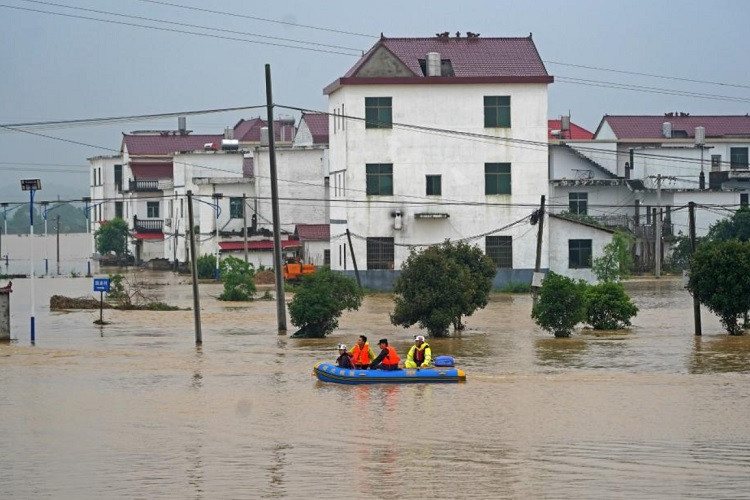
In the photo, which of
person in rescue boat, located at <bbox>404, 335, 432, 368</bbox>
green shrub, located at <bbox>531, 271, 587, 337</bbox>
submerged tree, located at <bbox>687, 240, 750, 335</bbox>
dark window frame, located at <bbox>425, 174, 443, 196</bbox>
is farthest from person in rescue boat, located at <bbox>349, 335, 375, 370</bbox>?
dark window frame, located at <bbox>425, 174, 443, 196</bbox>

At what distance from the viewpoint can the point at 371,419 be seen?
2519 centimetres

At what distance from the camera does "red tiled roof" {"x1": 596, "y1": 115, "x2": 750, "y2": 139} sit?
9494cm

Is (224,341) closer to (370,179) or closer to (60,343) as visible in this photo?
(60,343)

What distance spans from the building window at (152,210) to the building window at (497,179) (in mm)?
41723

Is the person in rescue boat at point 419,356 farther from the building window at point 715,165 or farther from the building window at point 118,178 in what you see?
the building window at point 118,178

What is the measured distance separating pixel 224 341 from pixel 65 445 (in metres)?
18.5

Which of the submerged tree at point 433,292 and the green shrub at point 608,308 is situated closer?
the submerged tree at point 433,292

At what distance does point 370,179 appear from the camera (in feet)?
208

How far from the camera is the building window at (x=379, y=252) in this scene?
210 feet

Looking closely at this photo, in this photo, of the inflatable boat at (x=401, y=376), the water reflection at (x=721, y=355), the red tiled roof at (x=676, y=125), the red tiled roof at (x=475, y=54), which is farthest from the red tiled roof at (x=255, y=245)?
the inflatable boat at (x=401, y=376)

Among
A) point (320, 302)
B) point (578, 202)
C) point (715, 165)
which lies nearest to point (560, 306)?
point (320, 302)

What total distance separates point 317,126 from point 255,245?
11.1m

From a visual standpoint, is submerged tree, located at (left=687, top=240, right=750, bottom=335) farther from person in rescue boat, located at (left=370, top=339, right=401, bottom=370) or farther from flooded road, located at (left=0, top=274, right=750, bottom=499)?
person in rescue boat, located at (left=370, top=339, right=401, bottom=370)

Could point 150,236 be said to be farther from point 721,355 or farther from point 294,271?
point 721,355
